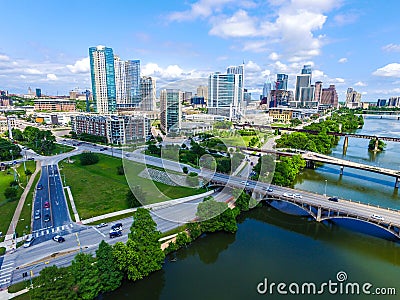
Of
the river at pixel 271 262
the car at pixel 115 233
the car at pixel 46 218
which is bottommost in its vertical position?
the river at pixel 271 262

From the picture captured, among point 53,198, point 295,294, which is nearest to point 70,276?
point 295,294

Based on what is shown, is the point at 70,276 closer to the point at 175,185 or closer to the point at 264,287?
the point at 264,287

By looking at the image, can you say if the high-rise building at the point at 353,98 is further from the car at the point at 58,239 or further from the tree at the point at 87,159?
the car at the point at 58,239

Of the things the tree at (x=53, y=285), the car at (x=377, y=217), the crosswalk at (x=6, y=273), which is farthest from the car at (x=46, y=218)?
the car at (x=377, y=217)

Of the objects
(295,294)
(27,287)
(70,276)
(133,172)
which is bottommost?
(295,294)

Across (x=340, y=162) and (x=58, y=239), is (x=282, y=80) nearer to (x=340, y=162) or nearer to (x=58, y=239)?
(x=340, y=162)
